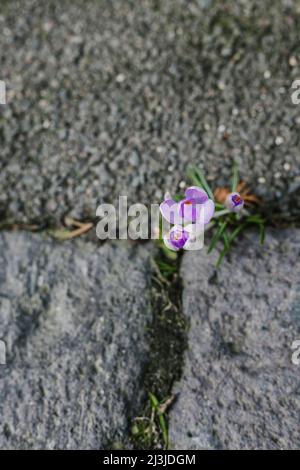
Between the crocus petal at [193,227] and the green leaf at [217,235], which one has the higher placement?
the green leaf at [217,235]

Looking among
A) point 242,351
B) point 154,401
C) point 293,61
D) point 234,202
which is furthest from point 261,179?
point 154,401

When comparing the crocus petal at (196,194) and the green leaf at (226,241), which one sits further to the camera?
the green leaf at (226,241)

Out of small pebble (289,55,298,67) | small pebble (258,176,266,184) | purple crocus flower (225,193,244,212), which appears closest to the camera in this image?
purple crocus flower (225,193,244,212)

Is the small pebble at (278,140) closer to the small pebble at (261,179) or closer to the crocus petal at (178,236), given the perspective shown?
the small pebble at (261,179)

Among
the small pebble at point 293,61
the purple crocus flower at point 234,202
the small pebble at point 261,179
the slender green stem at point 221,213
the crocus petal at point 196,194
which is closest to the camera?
the crocus petal at point 196,194

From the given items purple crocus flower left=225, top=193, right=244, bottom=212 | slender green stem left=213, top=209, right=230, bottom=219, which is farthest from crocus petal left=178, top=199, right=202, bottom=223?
slender green stem left=213, top=209, right=230, bottom=219

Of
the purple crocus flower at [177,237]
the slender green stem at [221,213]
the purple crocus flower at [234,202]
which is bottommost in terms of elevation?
the purple crocus flower at [177,237]

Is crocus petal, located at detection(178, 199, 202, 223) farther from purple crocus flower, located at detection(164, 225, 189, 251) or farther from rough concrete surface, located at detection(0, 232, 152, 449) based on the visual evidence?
rough concrete surface, located at detection(0, 232, 152, 449)

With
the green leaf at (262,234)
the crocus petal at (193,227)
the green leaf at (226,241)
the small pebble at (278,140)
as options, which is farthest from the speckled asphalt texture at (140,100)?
the crocus petal at (193,227)
